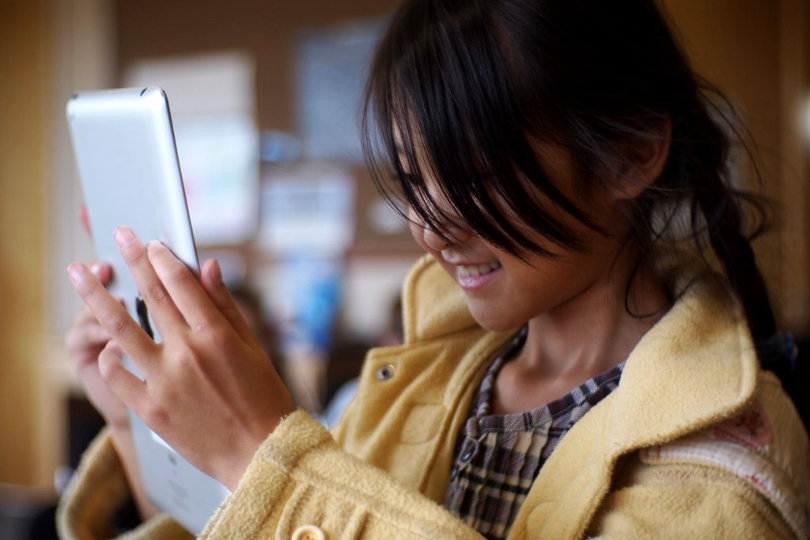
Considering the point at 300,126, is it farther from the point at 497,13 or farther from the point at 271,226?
the point at 497,13

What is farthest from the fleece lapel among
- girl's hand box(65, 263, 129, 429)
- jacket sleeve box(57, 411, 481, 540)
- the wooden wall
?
the wooden wall

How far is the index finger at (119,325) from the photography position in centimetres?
62

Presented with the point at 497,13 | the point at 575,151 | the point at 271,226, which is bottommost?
the point at 271,226

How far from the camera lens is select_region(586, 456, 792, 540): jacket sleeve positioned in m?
0.56

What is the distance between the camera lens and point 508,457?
0.74 meters

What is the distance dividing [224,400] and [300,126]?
2.67 metres

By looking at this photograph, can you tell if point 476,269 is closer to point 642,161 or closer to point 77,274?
point 642,161

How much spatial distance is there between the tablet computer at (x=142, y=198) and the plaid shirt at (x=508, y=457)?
23cm

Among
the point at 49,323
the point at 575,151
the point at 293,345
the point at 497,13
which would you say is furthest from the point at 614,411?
the point at 49,323

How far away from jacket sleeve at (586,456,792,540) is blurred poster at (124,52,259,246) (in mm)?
2787

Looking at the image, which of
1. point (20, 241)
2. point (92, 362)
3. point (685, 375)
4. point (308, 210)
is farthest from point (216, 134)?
point (685, 375)

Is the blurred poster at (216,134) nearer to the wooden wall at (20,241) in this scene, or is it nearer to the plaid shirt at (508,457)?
the wooden wall at (20,241)

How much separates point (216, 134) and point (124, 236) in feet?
9.06

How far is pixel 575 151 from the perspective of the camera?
0.69 meters
